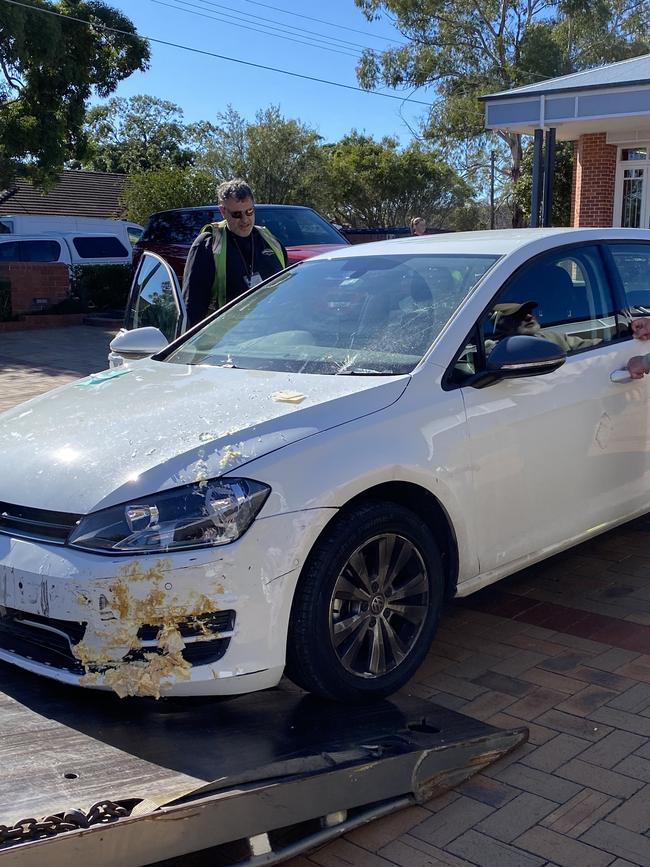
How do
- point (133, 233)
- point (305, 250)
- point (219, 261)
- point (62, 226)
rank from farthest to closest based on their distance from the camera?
point (62, 226) → point (133, 233) → point (305, 250) → point (219, 261)

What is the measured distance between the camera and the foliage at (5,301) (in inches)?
707

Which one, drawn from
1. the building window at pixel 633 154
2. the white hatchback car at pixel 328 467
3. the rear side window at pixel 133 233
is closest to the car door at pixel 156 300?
the white hatchback car at pixel 328 467

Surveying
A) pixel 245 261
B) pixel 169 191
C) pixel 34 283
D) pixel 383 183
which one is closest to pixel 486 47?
pixel 383 183

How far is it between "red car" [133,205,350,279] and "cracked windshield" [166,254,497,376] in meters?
6.68

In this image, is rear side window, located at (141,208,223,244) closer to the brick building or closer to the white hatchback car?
the brick building

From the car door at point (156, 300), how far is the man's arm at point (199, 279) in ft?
0.42

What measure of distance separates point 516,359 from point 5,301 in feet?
52.0

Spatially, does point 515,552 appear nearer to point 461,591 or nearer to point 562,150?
point 461,591

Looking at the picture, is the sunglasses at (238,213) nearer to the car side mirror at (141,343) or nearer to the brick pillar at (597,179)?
the car side mirror at (141,343)

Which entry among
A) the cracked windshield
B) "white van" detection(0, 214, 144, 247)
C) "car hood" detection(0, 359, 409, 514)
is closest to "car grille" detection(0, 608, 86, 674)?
"car hood" detection(0, 359, 409, 514)

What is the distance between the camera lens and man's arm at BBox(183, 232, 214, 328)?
5.59 meters

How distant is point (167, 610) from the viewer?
2.92m

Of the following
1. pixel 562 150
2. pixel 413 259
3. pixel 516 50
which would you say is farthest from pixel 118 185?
pixel 413 259

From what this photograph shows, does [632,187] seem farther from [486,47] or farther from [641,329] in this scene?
[486,47]
